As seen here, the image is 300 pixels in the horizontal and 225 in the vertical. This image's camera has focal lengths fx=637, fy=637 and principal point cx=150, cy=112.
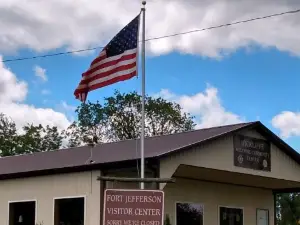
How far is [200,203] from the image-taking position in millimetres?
20984

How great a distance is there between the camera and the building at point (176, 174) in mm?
17781

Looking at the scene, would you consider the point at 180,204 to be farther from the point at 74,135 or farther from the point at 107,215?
the point at 74,135

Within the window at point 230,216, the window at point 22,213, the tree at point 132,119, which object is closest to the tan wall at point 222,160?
the window at point 230,216

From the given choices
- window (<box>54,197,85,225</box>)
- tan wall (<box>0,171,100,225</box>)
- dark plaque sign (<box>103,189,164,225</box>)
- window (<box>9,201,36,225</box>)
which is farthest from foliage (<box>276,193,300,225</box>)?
dark plaque sign (<box>103,189,164,225</box>)

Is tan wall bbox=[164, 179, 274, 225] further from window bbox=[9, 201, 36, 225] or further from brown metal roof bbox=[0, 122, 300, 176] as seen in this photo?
window bbox=[9, 201, 36, 225]

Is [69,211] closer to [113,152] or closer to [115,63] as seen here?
[113,152]

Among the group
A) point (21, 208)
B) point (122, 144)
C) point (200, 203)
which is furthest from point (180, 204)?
point (21, 208)

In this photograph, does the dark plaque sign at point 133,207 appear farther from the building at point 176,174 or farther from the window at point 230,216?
the window at point 230,216

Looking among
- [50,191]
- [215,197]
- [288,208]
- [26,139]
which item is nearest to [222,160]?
[215,197]

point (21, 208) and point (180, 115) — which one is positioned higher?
point (180, 115)

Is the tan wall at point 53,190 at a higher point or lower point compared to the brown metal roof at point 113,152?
lower

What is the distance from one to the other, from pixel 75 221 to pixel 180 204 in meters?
3.38

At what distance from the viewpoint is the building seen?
17781 millimetres

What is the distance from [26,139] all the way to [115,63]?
46.1 m
